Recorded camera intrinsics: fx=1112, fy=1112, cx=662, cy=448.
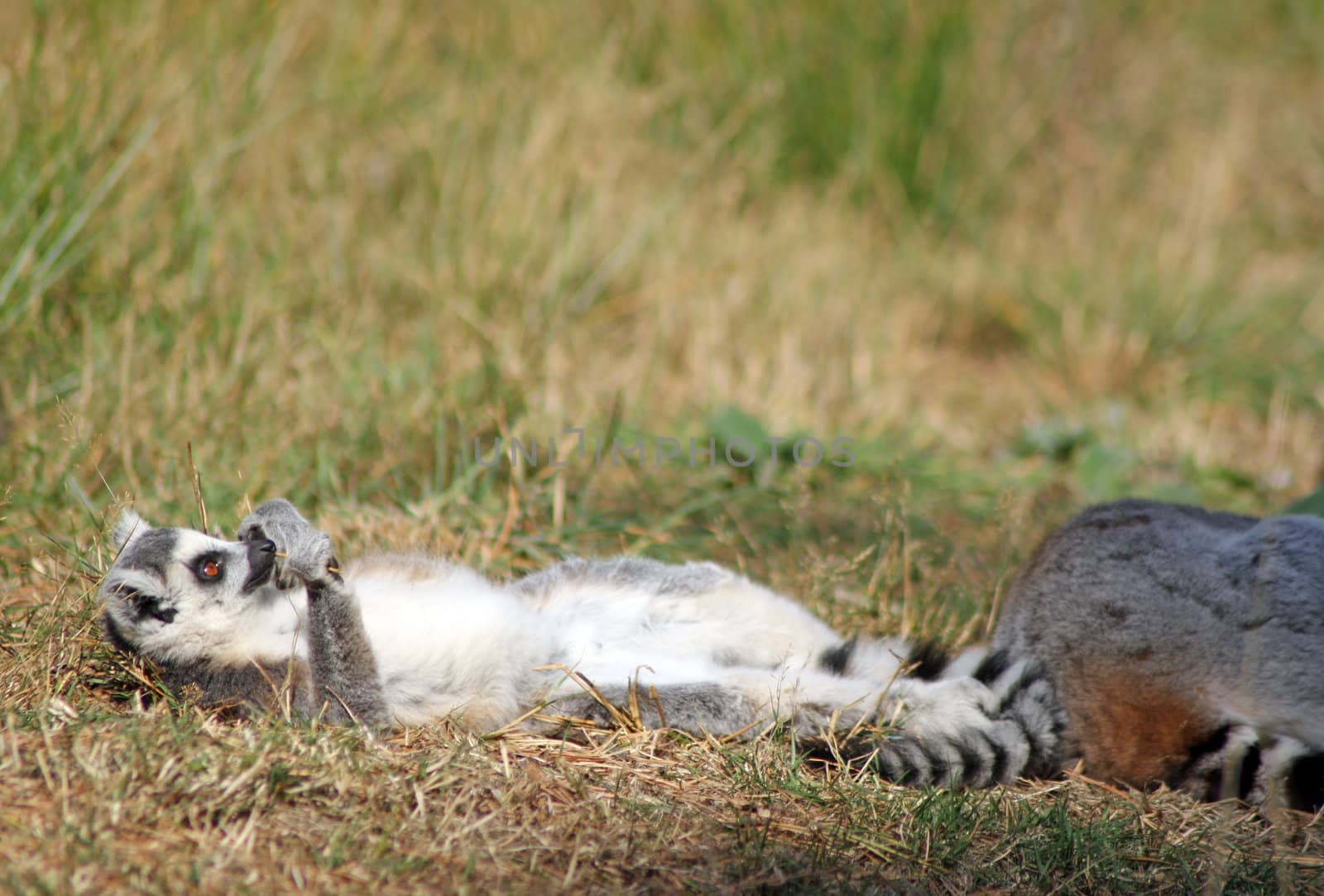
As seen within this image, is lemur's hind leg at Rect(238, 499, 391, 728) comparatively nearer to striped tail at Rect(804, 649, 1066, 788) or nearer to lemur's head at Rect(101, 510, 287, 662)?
lemur's head at Rect(101, 510, 287, 662)

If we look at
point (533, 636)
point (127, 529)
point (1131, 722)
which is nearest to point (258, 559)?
point (127, 529)

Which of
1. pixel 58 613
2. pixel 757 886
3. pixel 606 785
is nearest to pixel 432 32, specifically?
pixel 58 613

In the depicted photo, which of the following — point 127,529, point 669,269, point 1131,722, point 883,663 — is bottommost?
point 127,529

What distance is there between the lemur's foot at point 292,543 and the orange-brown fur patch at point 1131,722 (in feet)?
5.84

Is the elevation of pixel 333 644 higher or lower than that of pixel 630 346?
lower

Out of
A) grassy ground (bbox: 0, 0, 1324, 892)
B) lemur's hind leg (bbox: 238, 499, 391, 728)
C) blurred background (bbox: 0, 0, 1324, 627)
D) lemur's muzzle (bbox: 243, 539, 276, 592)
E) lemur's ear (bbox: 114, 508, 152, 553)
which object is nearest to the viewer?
grassy ground (bbox: 0, 0, 1324, 892)

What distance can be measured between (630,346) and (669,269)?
49cm

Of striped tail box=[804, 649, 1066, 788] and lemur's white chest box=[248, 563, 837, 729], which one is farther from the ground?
striped tail box=[804, 649, 1066, 788]

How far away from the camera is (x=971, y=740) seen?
261 centimetres

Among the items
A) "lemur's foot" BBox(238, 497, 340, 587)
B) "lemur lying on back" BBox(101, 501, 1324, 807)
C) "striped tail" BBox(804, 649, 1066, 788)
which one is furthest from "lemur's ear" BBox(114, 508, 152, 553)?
"striped tail" BBox(804, 649, 1066, 788)

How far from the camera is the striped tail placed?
257 centimetres

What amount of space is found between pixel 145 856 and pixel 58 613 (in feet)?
3.18

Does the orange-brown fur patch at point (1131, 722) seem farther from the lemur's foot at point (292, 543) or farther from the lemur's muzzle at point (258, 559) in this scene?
the lemur's muzzle at point (258, 559)

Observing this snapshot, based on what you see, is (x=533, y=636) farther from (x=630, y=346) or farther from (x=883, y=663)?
(x=630, y=346)
